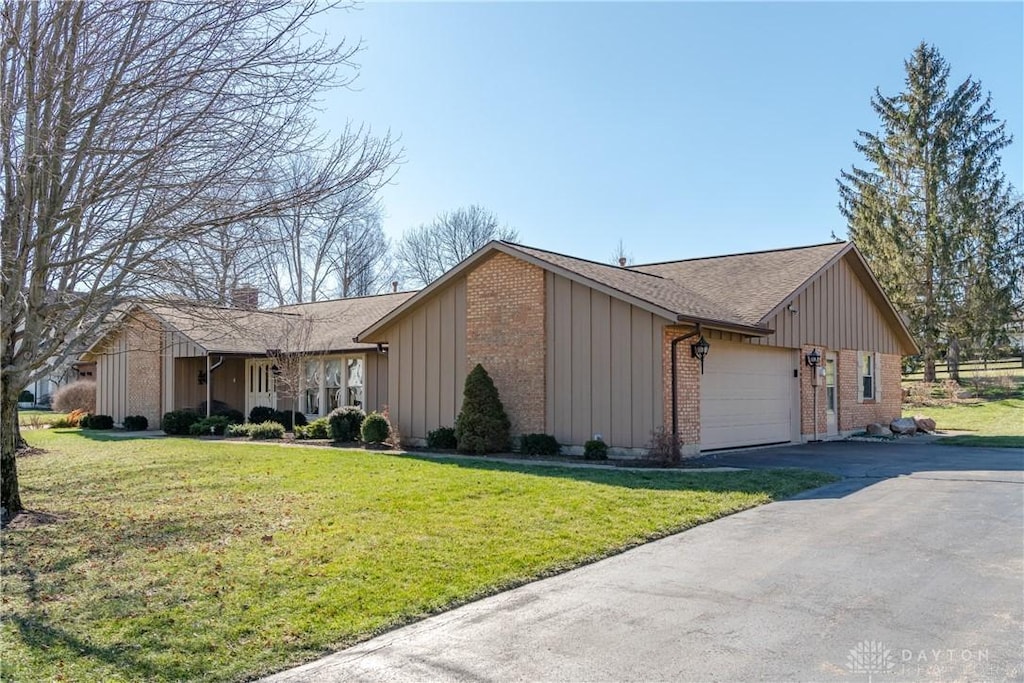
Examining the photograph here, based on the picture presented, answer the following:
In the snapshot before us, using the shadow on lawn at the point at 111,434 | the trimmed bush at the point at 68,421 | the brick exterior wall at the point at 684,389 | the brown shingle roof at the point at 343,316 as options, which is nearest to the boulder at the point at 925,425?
the brick exterior wall at the point at 684,389

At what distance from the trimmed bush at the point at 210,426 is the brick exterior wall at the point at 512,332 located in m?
8.73

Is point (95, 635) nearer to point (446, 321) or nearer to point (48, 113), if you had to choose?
point (48, 113)

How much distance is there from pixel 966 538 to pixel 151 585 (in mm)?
7393

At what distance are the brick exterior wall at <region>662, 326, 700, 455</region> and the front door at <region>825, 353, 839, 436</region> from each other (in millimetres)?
6143

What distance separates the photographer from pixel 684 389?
14.0 m

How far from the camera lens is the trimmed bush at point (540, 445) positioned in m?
14.8

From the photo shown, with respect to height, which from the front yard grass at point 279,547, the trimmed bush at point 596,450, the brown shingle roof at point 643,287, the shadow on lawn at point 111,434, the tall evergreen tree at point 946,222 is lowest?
the shadow on lawn at point 111,434

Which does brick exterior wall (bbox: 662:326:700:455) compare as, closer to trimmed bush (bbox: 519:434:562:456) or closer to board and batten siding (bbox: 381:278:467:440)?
trimmed bush (bbox: 519:434:562:456)

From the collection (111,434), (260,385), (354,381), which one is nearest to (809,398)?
(354,381)

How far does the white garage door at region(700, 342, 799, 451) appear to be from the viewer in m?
15.1

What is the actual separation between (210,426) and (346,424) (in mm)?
5297

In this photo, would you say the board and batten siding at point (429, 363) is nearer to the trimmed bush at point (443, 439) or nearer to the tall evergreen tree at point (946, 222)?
the trimmed bush at point (443, 439)

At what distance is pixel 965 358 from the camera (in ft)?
112

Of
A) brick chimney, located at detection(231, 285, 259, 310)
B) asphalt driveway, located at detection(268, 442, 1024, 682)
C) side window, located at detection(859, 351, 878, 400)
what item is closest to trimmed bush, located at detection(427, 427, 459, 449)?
brick chimney, located at detection(231, 285, 259, 310)
